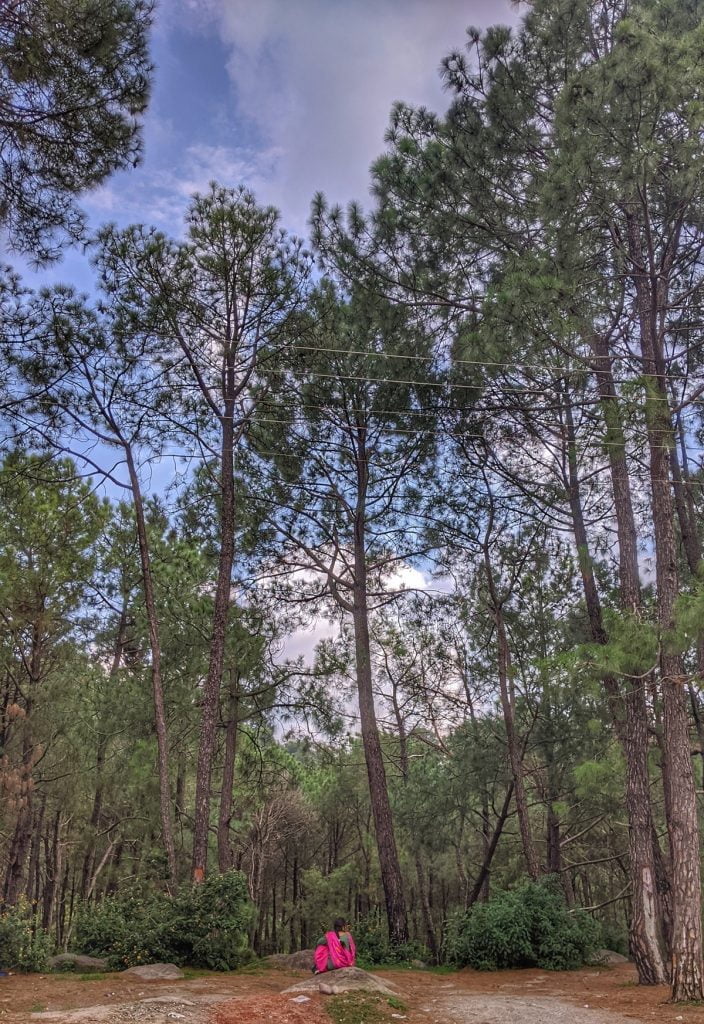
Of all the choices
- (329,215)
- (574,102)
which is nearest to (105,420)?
(329,215)

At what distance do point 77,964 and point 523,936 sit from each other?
651 cm

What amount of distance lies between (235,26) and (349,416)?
19.6ft

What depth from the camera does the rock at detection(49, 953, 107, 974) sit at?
8.76 m

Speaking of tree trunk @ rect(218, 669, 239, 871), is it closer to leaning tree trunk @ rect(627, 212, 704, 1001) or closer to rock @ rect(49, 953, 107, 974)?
rock @ rect(49, 953, 107, 974)

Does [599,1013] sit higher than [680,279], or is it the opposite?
[680,279]

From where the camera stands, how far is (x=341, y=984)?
21.5ft

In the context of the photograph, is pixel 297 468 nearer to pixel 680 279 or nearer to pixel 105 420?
pixel 105 420

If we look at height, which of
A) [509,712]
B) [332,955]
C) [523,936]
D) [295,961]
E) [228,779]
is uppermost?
[509,712]

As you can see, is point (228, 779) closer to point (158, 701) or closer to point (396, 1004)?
point (158, 701)

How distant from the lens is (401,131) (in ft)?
32.3

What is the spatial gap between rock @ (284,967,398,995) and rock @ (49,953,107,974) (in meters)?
3.46

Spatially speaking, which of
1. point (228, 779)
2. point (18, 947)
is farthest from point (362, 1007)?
point (228, 779)

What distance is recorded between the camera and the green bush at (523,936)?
1105 centimetres

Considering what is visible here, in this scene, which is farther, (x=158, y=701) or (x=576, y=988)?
(x=158, y=701)
